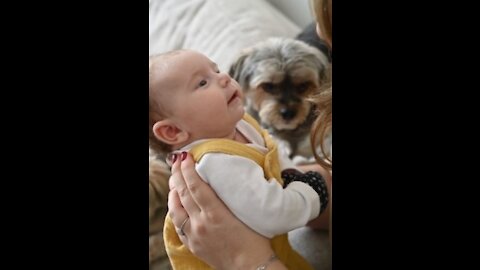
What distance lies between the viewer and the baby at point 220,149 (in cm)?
85

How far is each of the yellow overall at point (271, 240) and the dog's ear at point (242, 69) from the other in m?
0.49

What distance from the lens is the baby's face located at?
2.90 feet

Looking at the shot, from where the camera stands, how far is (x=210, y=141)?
89 centimetres

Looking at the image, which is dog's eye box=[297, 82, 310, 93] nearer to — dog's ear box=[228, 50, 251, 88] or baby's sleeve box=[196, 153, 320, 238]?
dog's ear box=[228, 50, 251, 88]

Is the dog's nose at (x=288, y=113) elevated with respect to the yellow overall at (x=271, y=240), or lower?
lower

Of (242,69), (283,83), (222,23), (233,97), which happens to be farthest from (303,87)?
(233,97)

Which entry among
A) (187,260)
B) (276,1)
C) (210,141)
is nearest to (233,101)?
(210,141)

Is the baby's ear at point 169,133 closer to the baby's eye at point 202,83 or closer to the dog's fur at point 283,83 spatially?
the baby's eye at point 202,83

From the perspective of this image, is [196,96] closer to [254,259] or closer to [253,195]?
[253,195]

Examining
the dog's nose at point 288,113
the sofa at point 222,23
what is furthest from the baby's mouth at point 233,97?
the dog's nose at point 288,113

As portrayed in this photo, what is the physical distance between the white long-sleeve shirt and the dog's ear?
Result: 0.68m

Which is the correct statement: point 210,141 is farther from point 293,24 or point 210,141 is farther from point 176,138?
point 293,24

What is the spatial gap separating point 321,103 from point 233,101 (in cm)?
21

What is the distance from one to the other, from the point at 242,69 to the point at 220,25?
15cm
